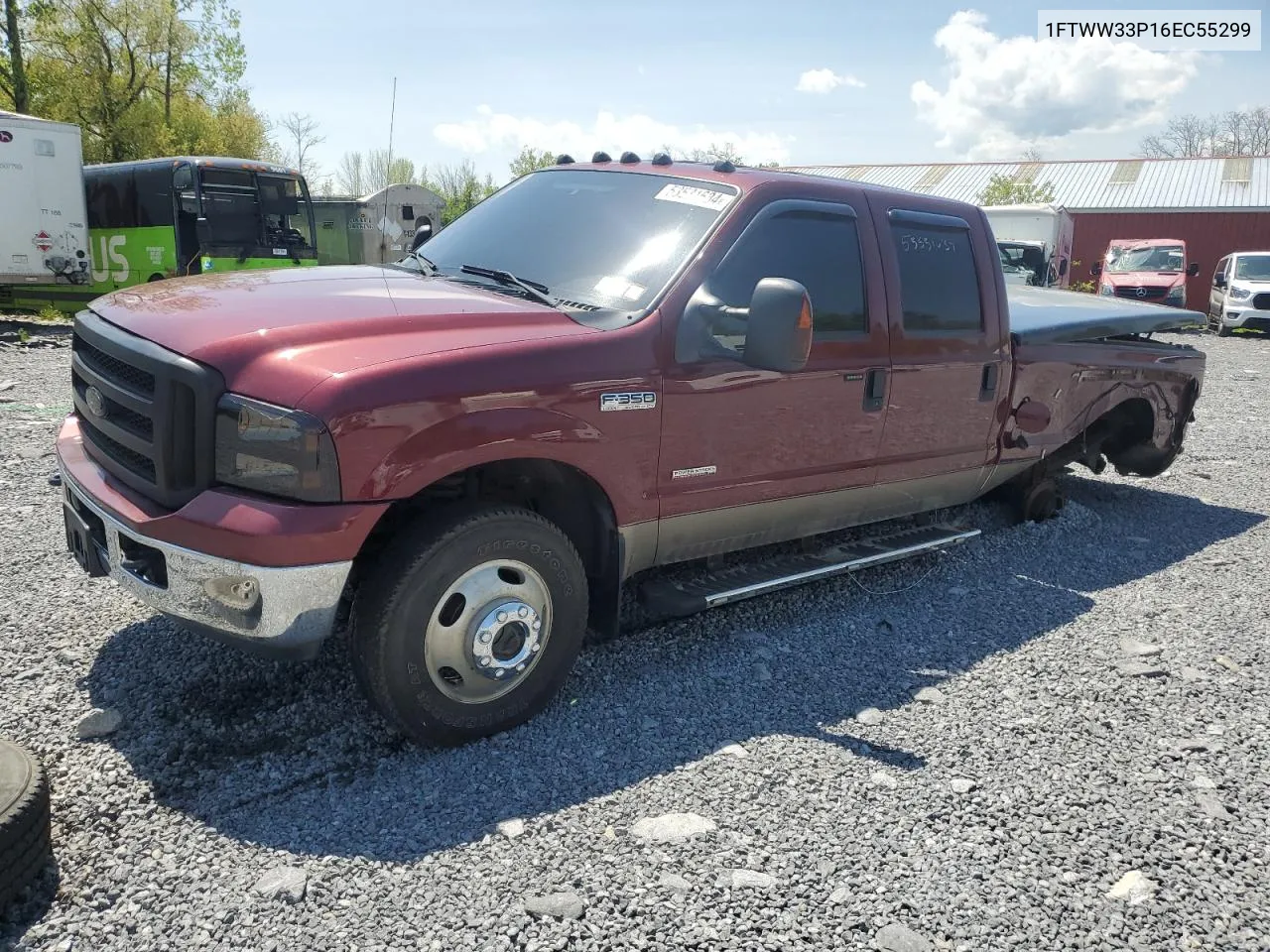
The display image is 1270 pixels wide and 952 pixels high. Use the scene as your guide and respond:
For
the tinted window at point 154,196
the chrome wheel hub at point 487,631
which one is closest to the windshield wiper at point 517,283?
the chrome wheel hub at point 487,631

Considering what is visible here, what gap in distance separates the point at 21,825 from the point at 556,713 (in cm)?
168

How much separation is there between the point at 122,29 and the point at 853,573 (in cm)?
4096

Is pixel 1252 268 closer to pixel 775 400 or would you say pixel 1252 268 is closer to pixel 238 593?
pixel 775 400

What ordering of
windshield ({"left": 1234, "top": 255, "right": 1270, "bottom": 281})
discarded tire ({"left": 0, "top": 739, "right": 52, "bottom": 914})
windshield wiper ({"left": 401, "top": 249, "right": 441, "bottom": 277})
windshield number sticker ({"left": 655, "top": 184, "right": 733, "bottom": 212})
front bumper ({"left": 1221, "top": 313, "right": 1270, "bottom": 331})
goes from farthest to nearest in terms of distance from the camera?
1. windshield ({"left": 1234, "top": 255, "right": 1270, "bottom": 281})
2. front bumper ({"left": 1221, "top": 313, "right": 1270, "bottom": 331})
3. windshield wiper ({"left": 401, "top": 249, "right": 441, "bottom": 277})
4. windshield number sticker ({"left": 655, "top": 184, "right": 733, "bottom": 212})
5. discarded tire ({"left": 0, "top": 739, "right": 52, "bottom": 914})

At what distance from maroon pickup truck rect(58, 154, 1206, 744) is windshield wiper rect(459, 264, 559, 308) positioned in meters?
0.02

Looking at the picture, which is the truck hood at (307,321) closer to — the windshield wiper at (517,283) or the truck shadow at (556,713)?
the windshield wiper at (517,283)

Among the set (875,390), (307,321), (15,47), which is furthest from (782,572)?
(15,47)

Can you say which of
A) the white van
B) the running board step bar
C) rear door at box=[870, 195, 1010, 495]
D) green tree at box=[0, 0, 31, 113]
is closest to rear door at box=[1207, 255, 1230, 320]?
the white van

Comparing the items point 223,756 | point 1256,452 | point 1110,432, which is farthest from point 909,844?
point 1256,452

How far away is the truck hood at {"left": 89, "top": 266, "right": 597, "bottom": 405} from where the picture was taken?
2908 millimetres

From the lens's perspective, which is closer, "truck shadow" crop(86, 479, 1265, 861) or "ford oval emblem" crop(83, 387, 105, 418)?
"truck shadow" crop(86, 479, 1265, 861)

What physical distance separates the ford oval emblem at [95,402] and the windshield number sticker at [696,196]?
7.31 feet

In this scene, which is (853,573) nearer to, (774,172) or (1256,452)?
(774,172)

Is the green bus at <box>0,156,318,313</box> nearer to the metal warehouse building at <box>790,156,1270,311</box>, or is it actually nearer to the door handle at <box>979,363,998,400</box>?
the door handle at <box>979,363,998,400</box>
